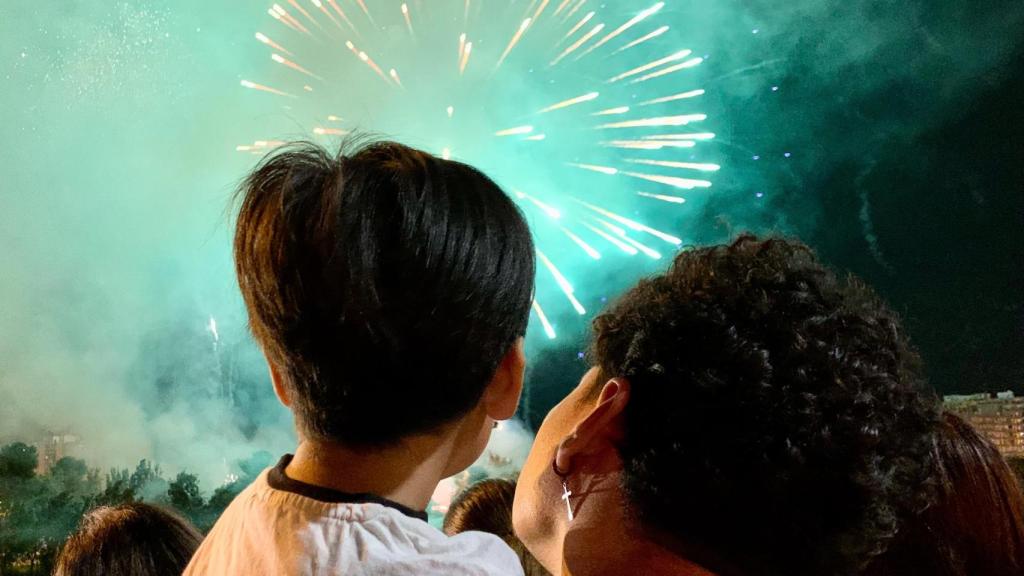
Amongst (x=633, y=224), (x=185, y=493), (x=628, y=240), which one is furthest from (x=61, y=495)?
(x=633, y=224)

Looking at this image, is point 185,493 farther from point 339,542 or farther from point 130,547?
point 339,542

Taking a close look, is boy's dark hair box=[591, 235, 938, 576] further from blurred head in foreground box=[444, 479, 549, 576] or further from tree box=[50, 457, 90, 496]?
tree box=[50, 457, 90, 496]

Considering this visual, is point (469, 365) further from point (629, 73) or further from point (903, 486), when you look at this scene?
point (629, 73)

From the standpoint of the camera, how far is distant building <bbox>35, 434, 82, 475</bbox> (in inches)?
204

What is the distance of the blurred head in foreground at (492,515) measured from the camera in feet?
6.90

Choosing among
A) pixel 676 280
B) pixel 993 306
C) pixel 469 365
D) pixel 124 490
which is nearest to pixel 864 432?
pixel 676 280

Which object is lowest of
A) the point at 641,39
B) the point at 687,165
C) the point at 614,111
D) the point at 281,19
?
the point at 687,165

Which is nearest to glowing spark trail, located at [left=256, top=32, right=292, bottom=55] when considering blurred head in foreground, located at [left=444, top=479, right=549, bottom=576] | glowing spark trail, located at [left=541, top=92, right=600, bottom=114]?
glowing spark trail, located at [left=541, top=92, right=600, bottom=114]

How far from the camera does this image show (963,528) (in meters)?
1.09

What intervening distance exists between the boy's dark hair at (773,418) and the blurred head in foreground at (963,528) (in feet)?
0.62

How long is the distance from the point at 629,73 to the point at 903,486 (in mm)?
5821

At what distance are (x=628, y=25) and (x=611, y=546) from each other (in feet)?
18.9

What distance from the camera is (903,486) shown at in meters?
0.92

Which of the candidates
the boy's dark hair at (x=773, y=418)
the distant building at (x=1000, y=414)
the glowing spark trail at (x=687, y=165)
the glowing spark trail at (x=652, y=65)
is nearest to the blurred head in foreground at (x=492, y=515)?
the boy's dark hair at (x=773, y=418)
